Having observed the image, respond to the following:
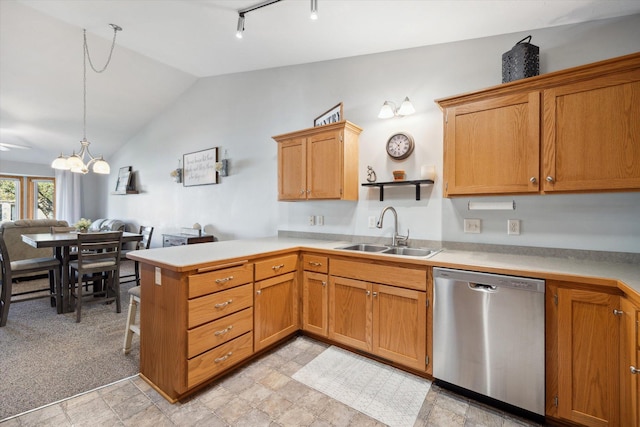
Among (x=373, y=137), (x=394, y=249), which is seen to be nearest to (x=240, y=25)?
(x=373, y=137)

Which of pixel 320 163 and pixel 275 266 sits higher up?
pixel 320 163

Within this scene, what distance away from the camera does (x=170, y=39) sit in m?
3.29

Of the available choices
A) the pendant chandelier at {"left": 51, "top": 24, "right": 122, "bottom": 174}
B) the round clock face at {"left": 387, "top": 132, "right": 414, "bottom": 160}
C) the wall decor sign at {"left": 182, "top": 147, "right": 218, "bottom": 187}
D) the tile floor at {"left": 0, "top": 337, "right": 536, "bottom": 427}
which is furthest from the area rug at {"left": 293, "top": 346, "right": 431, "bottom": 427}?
the pendant chandelier at {"left": 51, "top": 24, "right": 122, "bottom": 174}

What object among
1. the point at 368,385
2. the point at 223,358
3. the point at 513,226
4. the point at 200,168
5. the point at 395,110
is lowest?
the point at 368,385

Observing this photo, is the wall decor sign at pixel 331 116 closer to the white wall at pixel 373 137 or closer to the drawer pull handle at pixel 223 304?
the white wall at pixel 373 137

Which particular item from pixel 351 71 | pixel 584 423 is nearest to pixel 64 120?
pixel 351 71

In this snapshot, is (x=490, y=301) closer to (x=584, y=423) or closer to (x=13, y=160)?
(x=584, y=423)

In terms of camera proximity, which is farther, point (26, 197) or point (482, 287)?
point (26, 197)

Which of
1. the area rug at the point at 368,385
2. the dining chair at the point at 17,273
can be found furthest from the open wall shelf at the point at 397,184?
the dining chair at the point at 17,273

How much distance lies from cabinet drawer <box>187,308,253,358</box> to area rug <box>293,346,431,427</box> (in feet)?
1.77

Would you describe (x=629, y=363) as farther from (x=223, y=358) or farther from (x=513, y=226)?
(x=223, y=358)

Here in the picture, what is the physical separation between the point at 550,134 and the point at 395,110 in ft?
4.13

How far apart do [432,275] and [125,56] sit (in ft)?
16.4

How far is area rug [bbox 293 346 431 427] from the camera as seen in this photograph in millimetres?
1730
